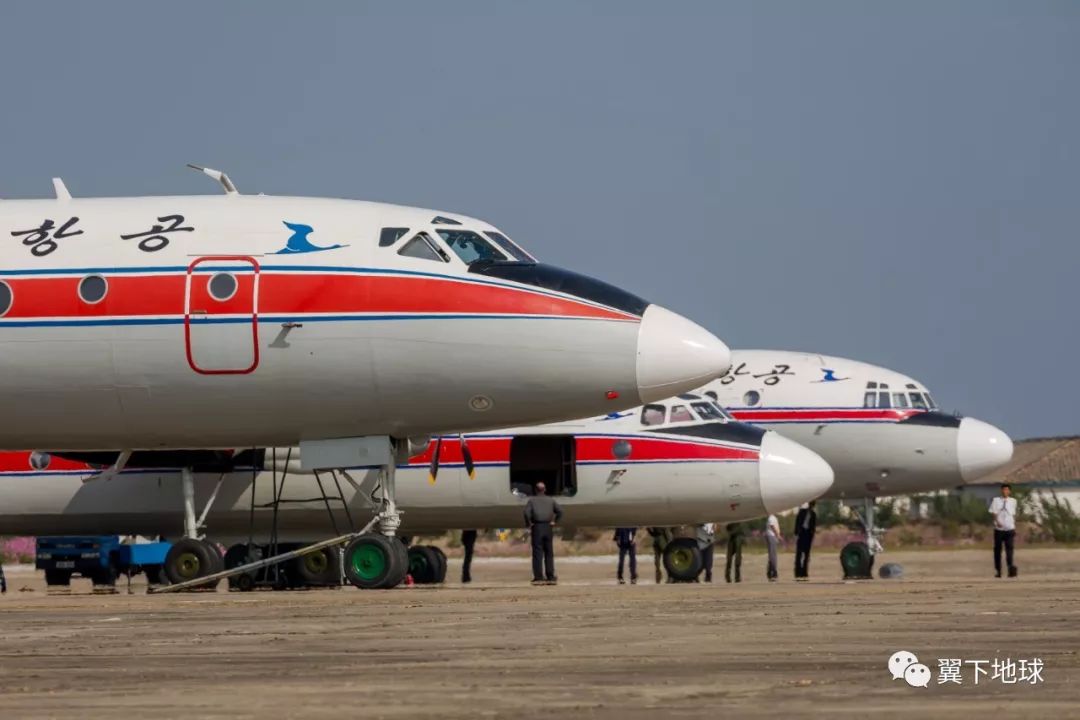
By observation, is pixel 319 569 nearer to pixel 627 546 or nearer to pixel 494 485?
pixel 494 485

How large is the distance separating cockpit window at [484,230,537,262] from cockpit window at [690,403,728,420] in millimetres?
8481

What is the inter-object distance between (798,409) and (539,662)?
85.2 ft

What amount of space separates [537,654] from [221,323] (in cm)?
1026

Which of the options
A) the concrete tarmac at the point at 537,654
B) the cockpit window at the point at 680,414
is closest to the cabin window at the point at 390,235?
the concrete tarmac at the point at 537,654

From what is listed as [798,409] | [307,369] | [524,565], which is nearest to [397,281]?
[307,369]

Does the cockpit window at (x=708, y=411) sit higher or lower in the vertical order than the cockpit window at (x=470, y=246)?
lower

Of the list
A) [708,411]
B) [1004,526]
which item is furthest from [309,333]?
[1004,526]

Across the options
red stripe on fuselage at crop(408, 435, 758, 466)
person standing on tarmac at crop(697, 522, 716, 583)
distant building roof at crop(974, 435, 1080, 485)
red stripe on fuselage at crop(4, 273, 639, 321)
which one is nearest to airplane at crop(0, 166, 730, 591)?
red stripe on fuselage at crop(4, 273, 639, 321)

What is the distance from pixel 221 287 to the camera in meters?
21.3

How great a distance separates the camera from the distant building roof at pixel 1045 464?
10844cm

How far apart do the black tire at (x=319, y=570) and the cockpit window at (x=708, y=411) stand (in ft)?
23.2

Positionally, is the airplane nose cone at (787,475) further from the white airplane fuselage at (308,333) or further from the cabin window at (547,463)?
the white airplane fuselage at (308,333)

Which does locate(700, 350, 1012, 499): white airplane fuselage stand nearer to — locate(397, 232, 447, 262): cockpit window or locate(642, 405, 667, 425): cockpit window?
locate(642, 405, 667, 425): cockpit window

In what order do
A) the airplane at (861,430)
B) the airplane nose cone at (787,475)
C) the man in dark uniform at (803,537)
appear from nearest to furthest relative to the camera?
the airplane nose cone at (787,475), the airplane at (861,430), the man in dark uniform at (803,537)
